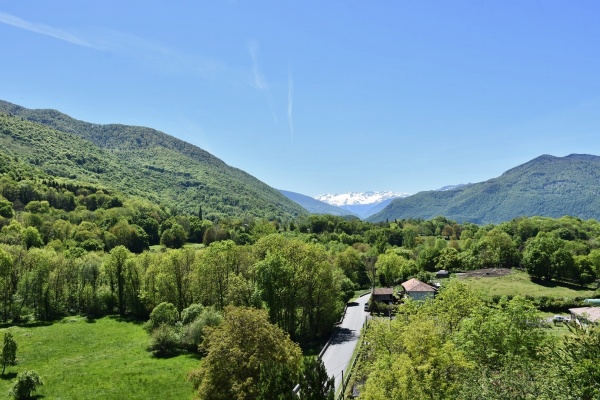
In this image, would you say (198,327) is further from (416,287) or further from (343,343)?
(416,287)

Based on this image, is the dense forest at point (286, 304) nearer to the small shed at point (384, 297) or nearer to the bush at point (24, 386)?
the small shed at point (384, 297)

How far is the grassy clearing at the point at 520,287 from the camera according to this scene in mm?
81438

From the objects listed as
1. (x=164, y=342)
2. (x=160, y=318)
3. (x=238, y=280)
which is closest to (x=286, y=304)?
(x=238, y=280)

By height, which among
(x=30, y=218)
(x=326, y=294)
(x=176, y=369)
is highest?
(x=30, y=218)

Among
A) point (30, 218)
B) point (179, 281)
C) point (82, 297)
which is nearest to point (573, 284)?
point (179, 281)

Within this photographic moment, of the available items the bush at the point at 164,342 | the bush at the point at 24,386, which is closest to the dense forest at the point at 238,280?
the bush at the point at 164,342

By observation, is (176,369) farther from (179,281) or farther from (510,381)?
(510,381)

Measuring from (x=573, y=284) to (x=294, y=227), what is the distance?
11473 cm

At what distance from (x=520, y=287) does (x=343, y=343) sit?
186 ft

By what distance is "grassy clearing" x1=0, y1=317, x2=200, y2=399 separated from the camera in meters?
37.3

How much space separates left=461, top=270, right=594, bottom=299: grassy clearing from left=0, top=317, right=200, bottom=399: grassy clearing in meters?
61.9

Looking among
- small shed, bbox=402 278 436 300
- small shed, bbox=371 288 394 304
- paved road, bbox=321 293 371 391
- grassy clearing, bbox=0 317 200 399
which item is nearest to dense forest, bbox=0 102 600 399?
paved road, bbox=321 293 371 391

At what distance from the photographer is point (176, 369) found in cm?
A: 4372

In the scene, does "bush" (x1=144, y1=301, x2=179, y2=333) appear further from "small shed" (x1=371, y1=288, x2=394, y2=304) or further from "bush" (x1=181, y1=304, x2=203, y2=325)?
"small shed" (x1=371, y1=288, x2=394, y2=304)
